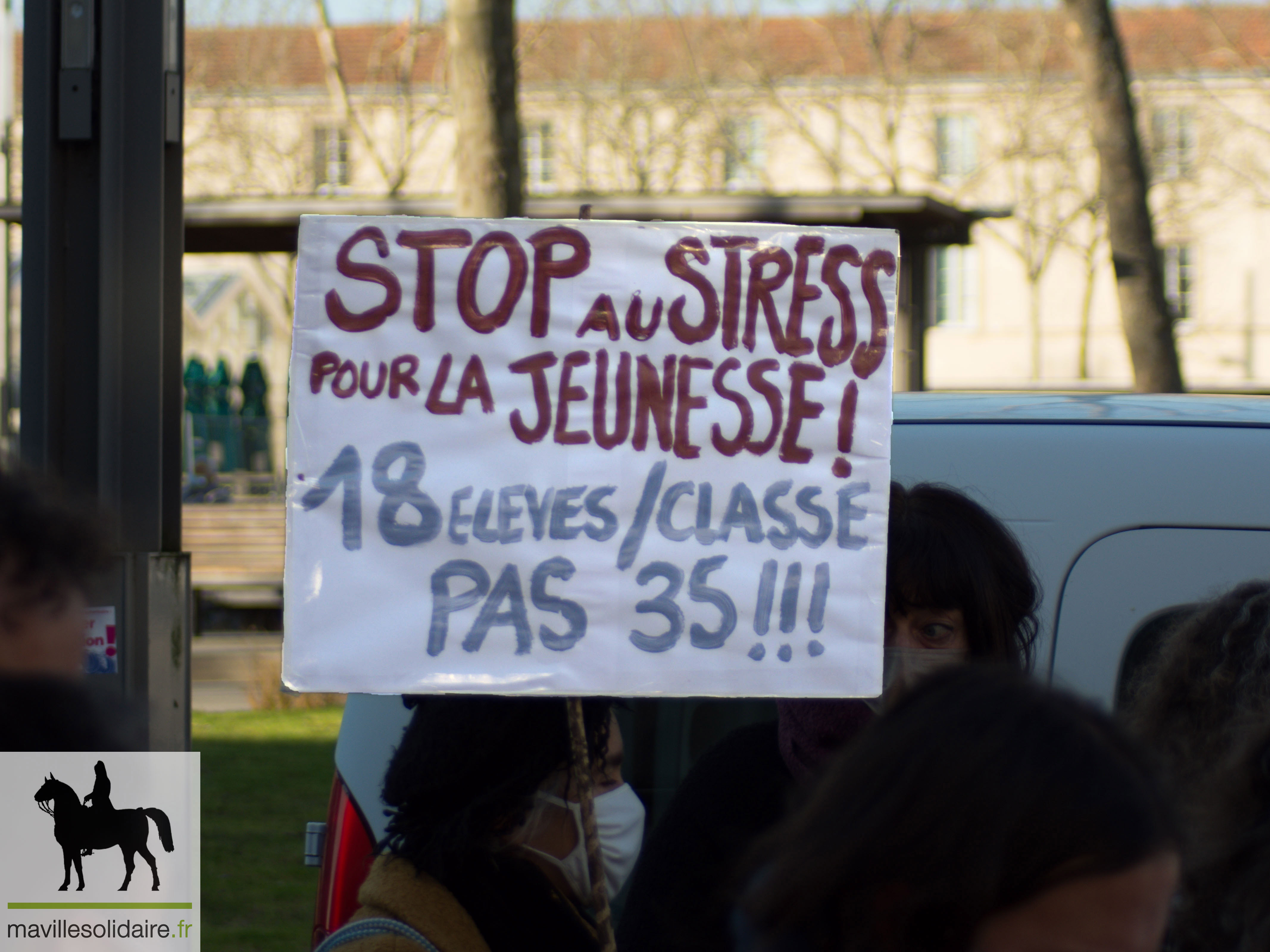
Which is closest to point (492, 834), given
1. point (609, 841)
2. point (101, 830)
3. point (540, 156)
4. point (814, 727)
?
point (609, 841)

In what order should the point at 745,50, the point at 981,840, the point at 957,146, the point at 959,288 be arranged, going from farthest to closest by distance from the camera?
the point at 959,288
the point at 957,146
the point at 745,50
the point at 981,840

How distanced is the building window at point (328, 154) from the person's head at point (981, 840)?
2509 centimetres

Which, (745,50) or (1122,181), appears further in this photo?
(745,50)

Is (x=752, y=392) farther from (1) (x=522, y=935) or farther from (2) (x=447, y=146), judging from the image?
(2) (x=447, y=146)

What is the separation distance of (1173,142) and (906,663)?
3071 centimetres

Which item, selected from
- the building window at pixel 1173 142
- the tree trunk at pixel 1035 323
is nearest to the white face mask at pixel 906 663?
the tree trunk at pixel 1035 323

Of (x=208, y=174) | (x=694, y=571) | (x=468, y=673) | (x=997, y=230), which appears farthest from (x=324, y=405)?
(x=997, y=230)

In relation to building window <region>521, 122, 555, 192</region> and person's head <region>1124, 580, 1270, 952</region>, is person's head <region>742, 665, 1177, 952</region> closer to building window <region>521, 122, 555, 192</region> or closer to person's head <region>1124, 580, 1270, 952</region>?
person's head <region>1124, 580, 1270, 952</region>

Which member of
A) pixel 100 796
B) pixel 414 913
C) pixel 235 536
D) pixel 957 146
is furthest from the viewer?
pixel 957 146

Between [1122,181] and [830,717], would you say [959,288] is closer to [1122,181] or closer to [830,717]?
[1122,181]

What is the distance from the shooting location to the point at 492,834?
2.16 m

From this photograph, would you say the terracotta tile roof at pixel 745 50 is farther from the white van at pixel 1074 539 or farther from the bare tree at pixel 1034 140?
the white van at pixel 1074 539

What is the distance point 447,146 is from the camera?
93.5 feet

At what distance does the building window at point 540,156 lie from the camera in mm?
29078
